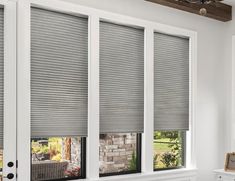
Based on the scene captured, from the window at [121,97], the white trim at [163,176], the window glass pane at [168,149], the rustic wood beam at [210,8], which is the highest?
the rustic wood beam at [210,8]

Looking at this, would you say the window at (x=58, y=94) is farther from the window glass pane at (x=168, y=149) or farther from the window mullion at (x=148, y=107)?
the window glass pane at (x=168, y=149)

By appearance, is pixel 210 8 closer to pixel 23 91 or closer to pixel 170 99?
pixel 170 99

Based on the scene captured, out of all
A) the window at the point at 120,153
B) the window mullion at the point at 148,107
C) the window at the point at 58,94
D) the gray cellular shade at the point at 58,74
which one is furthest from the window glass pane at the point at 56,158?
the window mullion at the point at 148,107

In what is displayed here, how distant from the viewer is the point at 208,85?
4.43 m

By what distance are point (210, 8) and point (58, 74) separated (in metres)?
2.22

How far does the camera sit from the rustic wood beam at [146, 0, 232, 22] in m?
3.95

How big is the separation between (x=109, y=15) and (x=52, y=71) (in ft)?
2.79

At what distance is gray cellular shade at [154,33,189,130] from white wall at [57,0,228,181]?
8.1 inches

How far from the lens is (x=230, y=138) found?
14.9ft

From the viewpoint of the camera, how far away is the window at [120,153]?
140 inches

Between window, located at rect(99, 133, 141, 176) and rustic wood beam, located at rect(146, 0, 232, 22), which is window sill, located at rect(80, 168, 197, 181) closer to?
window, located at rect(99, 133, 141, 176)

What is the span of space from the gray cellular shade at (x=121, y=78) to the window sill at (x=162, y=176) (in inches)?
18.2

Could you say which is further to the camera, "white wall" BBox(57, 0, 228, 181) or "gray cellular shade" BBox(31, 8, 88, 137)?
"white wall" BBox(57, 0, 228, 181)

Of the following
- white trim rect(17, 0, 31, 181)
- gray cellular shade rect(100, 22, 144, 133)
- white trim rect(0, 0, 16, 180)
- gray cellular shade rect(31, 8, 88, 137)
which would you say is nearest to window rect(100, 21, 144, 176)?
gray cellular shade rect(100, 22, 144, 133)
